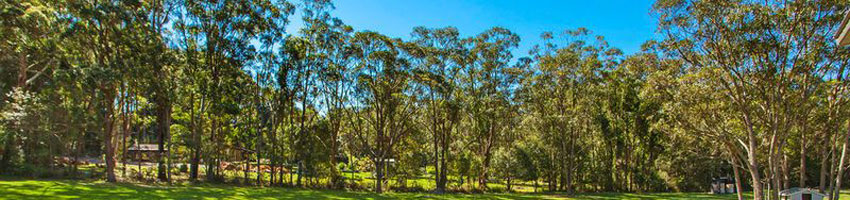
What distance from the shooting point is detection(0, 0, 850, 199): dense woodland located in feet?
46.3

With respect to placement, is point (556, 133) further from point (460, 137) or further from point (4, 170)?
point (4, 170)

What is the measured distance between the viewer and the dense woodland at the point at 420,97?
14.1m

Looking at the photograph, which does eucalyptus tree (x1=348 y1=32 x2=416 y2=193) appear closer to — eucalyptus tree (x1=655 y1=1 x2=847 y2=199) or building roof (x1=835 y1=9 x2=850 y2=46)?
eucalyptus tree (x1=655 y1=1 x2=847 y2=199)

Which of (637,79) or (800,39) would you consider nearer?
(800,39)

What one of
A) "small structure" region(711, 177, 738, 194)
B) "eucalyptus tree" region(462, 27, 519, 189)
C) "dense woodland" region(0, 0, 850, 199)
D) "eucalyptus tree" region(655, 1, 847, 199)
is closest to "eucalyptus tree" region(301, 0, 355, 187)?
"dense woodland" region(0, 0, 850, 199)

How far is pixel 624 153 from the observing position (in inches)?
1184

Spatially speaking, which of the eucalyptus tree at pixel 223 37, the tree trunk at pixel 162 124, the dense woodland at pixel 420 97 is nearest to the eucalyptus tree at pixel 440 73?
the dense woodland at pixel 420 97

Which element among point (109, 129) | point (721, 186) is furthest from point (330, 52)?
point (721, 186)

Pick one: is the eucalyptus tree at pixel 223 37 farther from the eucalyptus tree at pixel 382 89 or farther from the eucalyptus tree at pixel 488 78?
the eucalyptus tree at pixel 488 78

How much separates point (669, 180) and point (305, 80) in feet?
84.6

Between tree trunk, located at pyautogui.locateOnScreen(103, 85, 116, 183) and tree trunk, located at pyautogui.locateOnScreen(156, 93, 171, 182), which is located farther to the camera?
tree trunk, located at pyautogui.locateOnScreen(156, 93, 171, 182)

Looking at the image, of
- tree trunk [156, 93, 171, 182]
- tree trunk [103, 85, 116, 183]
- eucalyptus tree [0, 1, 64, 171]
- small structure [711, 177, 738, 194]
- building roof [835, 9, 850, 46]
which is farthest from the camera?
small structure [711, 177, 738, 194]

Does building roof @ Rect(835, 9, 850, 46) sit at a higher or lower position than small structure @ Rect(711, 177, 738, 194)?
higher

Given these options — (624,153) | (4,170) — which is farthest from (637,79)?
(4,170)
